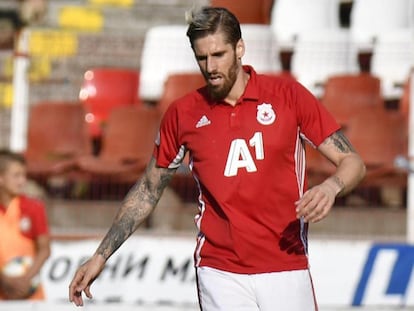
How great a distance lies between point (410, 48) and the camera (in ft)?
32.2

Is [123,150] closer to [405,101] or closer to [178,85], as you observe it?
[178,85]

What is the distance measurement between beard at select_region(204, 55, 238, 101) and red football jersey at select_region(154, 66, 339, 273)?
0.06 meters

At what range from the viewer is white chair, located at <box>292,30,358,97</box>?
9.79 m

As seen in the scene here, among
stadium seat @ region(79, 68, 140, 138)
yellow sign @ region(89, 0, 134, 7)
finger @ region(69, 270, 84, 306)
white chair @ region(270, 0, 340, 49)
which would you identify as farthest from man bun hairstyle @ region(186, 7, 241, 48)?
yellow sign @ region(89, 0, 134, 7)

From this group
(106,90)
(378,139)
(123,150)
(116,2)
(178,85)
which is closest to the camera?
(378,139)

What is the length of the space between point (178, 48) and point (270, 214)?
5866mm

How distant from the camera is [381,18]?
33.6 ft

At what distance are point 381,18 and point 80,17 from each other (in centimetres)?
332

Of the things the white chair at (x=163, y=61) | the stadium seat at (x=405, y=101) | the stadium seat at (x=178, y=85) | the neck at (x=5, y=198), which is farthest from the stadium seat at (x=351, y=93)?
the neck at (x=5, y=198)

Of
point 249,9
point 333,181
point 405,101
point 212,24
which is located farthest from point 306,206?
point 249,9

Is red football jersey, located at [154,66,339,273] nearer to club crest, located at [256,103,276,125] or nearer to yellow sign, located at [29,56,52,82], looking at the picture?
club crest, located at [256,103,276,125]

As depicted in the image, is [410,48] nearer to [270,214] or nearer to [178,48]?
[178,48]

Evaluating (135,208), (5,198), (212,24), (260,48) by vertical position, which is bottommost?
(5,198)

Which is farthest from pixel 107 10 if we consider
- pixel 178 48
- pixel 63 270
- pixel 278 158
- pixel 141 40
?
pixel 278 158
